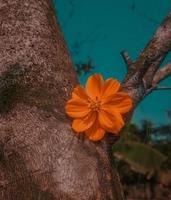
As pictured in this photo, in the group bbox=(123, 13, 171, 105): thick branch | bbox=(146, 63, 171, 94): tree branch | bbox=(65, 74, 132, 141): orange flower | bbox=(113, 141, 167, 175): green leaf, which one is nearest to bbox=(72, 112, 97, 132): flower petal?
bbox=(65, 74, 132, 141): orange flower

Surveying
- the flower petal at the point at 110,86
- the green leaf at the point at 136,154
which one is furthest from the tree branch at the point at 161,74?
the green leaf at the point at 136,154

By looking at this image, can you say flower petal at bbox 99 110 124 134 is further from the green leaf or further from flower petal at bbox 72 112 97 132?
the green leaf

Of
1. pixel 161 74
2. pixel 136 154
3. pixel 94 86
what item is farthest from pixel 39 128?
pixel 136 154

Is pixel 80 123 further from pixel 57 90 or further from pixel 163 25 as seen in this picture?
pixel 163 25

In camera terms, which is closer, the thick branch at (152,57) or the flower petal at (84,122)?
the flower petal at (84,122)

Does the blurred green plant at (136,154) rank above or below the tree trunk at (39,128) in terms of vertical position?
above

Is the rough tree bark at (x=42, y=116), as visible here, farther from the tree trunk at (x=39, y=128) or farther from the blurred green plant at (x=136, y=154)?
the blurred green plant at (x=136, y=154)

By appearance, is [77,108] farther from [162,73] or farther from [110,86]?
[162,73]
